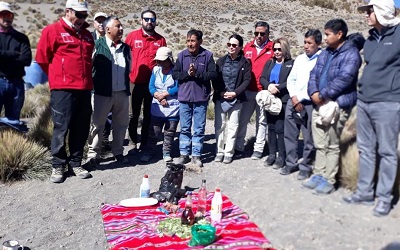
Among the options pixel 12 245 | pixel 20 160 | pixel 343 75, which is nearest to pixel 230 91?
pixel 343 75

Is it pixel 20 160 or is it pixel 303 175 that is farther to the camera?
pixel 20 160

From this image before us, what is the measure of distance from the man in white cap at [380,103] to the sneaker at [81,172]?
3.67 m

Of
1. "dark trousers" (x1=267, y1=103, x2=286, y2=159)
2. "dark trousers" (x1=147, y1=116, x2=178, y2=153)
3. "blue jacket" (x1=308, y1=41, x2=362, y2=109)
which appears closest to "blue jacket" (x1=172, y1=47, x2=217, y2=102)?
"dark trousers" (x1=147, y1=116, x2=178, y2=153)

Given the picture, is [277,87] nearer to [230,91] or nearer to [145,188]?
[230,91]

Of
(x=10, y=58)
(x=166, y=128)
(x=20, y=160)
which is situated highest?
(x=10, y=58)

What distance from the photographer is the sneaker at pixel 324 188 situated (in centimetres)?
557

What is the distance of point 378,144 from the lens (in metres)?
5.11

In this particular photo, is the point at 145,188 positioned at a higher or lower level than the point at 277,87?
lower

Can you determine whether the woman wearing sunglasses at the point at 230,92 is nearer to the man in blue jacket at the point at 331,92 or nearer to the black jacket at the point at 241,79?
the black jacket at the point at 241,79

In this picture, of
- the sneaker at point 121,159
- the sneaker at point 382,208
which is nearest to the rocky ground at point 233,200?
the sneaker at point 382,208

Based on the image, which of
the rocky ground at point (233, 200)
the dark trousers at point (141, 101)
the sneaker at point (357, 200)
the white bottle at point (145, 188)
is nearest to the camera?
the rocky ground at point (233, 200)

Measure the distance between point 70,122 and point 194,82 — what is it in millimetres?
1848

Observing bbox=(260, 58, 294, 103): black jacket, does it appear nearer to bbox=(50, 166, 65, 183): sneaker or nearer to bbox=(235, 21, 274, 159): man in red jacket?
bbox=(235, 21, 274, 159): man in red jacket

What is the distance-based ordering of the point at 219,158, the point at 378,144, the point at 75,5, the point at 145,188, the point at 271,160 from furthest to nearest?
the point at 219,158 < the point at 271,160 < the point at 75,5 < the point at 145,188 < the point at 378,144
